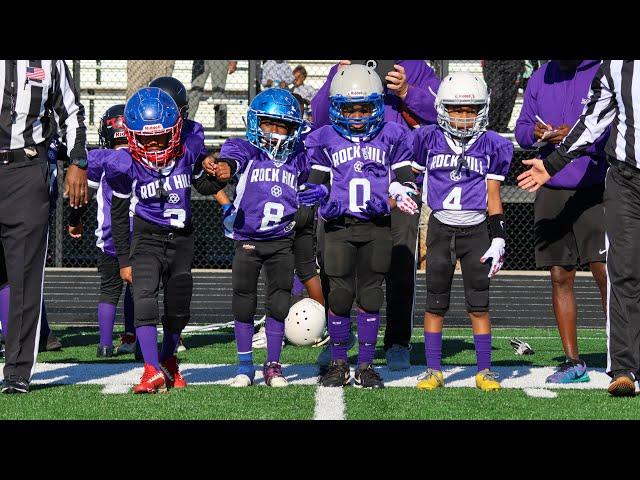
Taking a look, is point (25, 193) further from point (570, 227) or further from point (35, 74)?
point (570, 227)

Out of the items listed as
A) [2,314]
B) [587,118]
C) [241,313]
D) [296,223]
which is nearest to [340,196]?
[296,223]

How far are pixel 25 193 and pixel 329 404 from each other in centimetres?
203

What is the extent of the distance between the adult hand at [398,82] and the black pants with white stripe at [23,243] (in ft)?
7.60

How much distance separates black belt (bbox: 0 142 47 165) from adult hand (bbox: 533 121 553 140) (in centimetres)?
293

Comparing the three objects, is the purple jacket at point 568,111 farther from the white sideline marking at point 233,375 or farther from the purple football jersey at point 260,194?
the purple football jersey at point 260,194

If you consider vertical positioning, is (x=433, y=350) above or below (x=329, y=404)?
above

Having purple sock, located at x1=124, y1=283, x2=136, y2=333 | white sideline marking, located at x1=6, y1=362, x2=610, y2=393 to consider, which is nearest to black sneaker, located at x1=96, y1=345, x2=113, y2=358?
purple sock, located at x1=124, y1=283, x2=136, y2=333

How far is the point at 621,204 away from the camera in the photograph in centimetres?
636

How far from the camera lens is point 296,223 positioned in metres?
6.93

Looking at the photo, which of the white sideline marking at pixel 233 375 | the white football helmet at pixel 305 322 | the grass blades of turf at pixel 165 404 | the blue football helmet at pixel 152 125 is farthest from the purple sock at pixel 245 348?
the white football helmet at pixel 305 322

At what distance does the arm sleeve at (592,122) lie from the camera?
645 centimetres

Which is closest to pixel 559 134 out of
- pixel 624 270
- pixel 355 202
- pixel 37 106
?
pixel 624 270

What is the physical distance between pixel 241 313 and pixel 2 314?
1567 millimetres

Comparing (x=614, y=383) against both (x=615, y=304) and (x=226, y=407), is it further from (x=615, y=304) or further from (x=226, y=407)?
(x=226, y=407)
